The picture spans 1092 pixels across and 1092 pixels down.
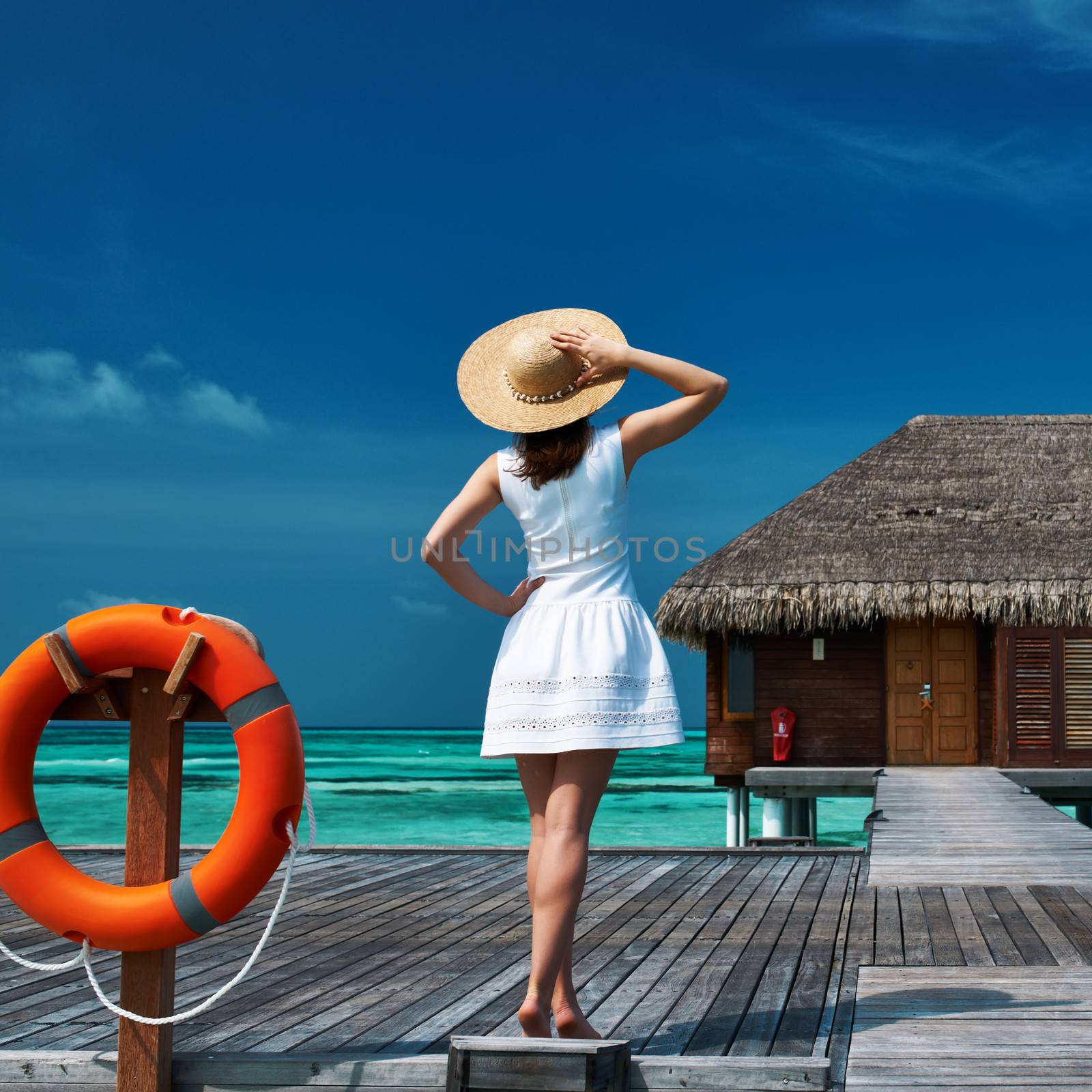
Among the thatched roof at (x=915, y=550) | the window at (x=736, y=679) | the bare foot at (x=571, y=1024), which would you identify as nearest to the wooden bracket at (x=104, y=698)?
the bare foot at (x=571, y=1024)

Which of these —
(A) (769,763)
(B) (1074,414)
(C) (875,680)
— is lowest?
(A) (769,763)

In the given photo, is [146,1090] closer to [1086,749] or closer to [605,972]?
[605,972]

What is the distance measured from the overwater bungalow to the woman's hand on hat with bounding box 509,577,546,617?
11.8 meters

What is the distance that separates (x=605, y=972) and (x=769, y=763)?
11.2m

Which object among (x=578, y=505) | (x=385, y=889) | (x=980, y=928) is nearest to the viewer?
(x=578, y=505)

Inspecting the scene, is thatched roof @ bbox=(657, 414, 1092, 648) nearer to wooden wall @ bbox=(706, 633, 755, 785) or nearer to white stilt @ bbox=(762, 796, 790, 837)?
wooden wall @ bbox=(706, 633, 755, 785)

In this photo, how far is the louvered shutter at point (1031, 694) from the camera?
564 inches

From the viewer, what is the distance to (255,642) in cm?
258

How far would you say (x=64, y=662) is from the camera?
8.13 ft

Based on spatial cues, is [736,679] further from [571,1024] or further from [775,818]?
[571,1024]

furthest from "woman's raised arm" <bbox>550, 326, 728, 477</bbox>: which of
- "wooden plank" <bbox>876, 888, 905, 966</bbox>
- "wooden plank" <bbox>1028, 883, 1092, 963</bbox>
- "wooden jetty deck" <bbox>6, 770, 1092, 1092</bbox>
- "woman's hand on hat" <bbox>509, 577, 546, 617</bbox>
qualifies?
"wooden plank" <bbox>1028, 883, 1092, 963</bbox>

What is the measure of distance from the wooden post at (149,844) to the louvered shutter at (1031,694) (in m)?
13.3

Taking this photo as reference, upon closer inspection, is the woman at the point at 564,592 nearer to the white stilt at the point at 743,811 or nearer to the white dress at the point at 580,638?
the white dress at the point at 580,638

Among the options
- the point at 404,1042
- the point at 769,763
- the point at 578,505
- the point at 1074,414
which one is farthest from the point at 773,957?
the point at 1074,414
